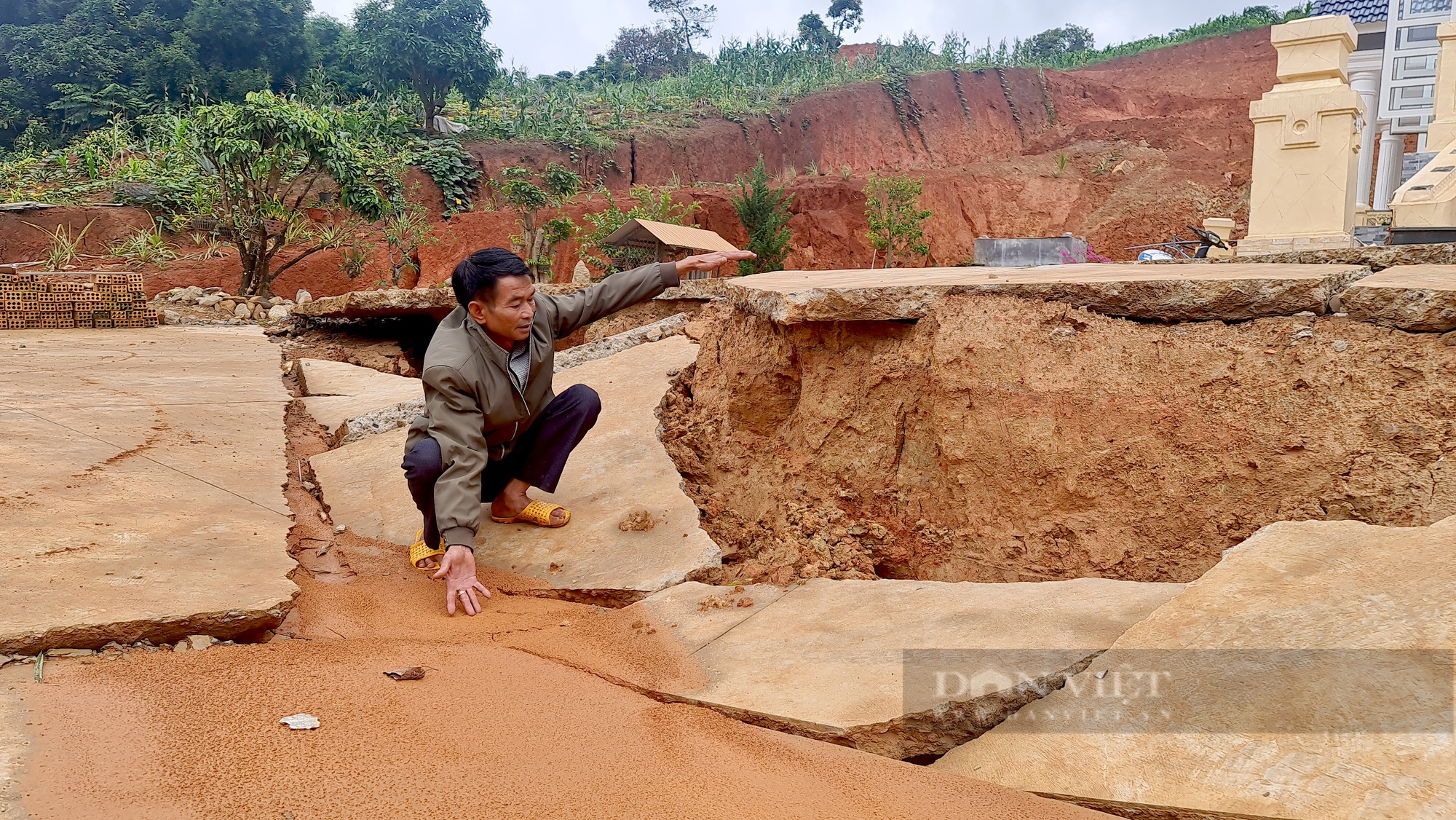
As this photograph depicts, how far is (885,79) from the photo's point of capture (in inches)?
1052

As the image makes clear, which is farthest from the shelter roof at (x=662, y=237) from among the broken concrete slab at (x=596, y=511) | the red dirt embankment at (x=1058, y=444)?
the red dirt embankment at (x=1058, y=444)

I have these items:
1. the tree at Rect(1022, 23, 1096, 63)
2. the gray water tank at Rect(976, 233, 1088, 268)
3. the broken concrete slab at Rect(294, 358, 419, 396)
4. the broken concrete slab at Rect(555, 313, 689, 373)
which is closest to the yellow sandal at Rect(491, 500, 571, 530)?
the broken concrete slab at Rect(555, 313, 689, 373)

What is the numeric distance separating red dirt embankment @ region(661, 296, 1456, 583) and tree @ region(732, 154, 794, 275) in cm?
1356

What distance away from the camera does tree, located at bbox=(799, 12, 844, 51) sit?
35.6m

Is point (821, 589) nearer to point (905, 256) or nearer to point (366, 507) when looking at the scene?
point (366, 507)

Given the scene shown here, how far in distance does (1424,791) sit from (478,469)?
2.01 meters

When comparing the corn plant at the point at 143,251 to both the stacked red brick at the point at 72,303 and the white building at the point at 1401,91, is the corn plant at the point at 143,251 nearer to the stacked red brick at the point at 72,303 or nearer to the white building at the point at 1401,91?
the stacked red brick at the point at 72,303

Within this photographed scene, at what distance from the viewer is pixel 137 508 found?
2469 millimetres

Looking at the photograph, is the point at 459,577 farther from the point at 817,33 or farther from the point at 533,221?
the point at 817,33

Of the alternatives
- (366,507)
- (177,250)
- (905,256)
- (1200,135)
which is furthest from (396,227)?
(1200,135)

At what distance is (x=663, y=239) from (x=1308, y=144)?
23.5 feet

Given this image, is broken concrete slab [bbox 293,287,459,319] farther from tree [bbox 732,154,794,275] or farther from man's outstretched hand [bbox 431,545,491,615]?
tree [bbox 732,154,794,275]

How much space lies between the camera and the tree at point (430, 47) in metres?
23.4

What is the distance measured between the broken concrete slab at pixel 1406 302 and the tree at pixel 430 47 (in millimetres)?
23827
